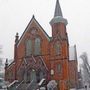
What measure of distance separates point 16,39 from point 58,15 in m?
9.99

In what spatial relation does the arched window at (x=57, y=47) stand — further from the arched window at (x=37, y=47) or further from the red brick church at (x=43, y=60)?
the arched window at (x=37, y=47)

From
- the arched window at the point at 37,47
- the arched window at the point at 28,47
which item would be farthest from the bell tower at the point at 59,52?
the arched window at the point at 28,47

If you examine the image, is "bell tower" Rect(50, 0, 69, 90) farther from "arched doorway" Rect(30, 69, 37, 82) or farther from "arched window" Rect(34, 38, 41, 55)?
"arched doorway" Rect(30, 69, 37, 82)

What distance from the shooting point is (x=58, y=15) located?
45.5 meters

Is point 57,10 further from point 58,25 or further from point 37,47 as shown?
point 37,47

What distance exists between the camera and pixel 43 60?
42.6 meters

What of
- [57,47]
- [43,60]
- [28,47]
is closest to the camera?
A: [57,47]

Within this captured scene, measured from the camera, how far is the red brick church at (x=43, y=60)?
40469mm

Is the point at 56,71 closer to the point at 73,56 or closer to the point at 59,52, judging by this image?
the point at 59,52

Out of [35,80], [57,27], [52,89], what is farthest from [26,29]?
[52,89]

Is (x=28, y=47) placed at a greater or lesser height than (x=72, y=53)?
greater

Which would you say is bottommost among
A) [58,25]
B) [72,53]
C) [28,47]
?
[72,53]

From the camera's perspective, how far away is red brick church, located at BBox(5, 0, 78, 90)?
40.5 metres

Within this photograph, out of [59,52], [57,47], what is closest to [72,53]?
[57,47]
